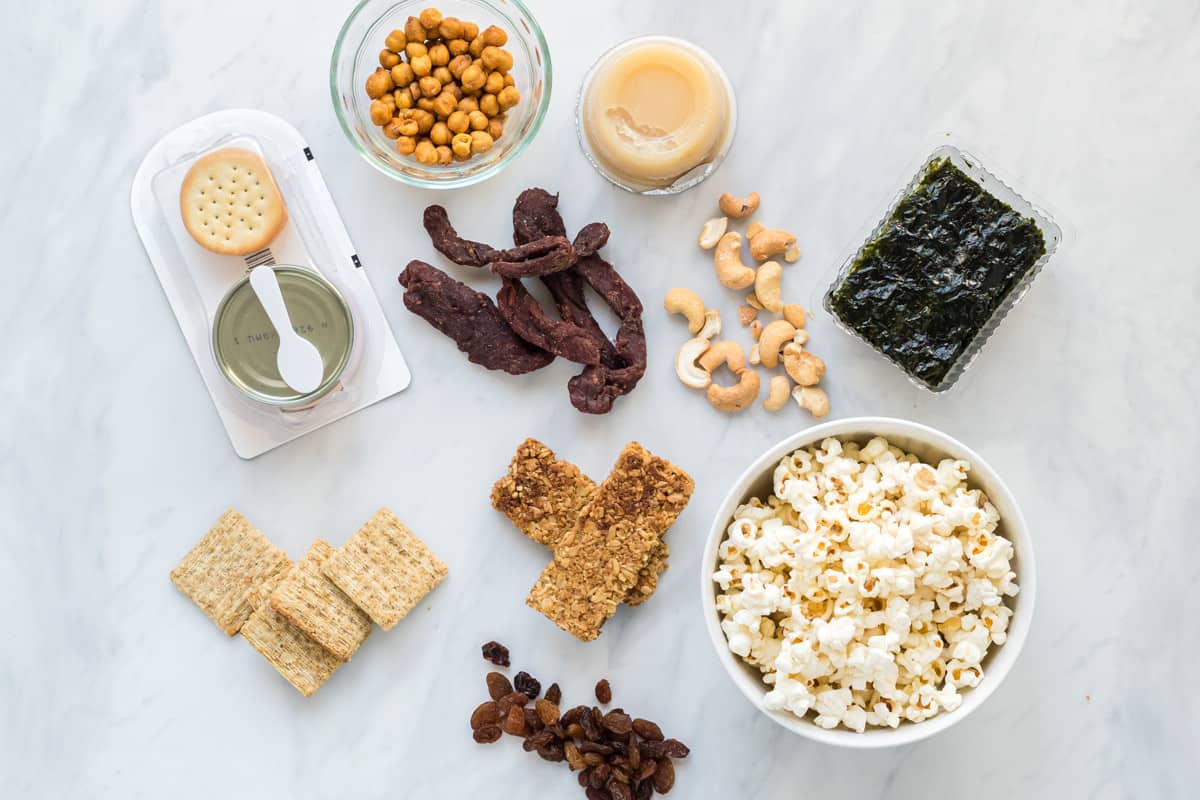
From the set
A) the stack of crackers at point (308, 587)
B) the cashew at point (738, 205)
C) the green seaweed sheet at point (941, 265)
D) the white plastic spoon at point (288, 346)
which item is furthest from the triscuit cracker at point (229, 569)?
the green seaweed sheet at point (941, 265)

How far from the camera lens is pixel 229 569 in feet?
6.13

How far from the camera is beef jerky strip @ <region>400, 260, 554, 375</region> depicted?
5.96ft

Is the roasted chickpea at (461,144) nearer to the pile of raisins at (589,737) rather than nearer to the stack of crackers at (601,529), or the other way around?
the stack of crackers at (601,529)

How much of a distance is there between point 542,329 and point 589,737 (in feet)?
2.49

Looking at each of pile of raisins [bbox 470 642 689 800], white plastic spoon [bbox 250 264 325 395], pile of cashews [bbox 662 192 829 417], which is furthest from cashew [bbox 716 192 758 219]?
pile of raisins [bbox 470 642 689 800]

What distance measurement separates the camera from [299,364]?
176 cm

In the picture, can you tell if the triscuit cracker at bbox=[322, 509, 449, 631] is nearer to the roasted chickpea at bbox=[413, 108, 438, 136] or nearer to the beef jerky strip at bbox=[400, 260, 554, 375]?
the beef jerky strip at bbox=[400, 260, 554, 375]

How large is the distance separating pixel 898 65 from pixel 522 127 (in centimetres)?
71

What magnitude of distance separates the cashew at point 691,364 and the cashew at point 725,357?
15mm

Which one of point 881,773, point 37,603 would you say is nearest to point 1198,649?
point 881,773

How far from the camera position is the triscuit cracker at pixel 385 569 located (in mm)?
1812

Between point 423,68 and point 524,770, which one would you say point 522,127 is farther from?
point 524,770

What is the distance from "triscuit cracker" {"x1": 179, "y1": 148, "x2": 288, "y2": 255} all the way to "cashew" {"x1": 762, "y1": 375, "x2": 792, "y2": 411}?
0.96 meters

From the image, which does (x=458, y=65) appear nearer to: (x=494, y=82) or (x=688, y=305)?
(x=494, y=82)
